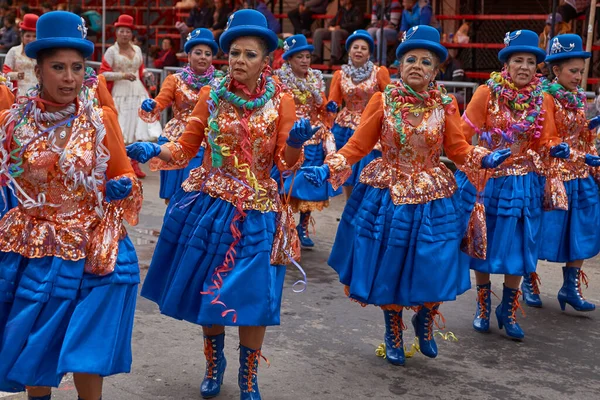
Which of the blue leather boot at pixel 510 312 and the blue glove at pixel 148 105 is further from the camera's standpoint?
the blue glove at pixel 148 105

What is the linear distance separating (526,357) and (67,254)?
11.5 feet

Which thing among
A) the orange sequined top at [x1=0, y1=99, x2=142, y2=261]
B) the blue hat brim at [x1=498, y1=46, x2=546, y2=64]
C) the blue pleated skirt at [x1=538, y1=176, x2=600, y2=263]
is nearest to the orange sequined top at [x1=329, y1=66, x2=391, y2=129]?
the blue pleated skirt at [x1=538, y1=176, x2=600, y2=263]

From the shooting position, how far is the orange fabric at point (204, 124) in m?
5.20

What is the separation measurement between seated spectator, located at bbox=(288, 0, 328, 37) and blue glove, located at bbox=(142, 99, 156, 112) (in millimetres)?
9828

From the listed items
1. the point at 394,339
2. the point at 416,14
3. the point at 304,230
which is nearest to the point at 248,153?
the point at 394,339

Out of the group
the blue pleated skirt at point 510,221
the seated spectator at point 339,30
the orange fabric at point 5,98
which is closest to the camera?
the blue pleated skirt at point 510,221

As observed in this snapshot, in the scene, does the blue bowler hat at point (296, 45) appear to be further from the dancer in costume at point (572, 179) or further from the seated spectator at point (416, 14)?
the seated spectator at point (416, 14)

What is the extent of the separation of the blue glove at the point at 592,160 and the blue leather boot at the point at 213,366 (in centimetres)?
357

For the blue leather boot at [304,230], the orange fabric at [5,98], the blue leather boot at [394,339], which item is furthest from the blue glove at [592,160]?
the orange fabric at [5,98]

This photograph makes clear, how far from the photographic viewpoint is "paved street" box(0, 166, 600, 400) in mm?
5539

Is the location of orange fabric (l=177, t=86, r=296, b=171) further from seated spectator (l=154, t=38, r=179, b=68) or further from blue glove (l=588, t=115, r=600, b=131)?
seated spectator (l=154, t=38, r=179, b=68)

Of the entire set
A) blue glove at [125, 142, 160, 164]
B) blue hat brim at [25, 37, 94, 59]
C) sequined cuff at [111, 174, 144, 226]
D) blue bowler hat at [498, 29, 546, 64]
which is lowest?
sequined cuff at [111, 174, 144, 226]

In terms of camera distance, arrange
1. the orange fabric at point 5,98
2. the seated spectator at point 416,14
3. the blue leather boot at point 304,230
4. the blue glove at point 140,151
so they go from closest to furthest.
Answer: the blue glove at point 140,151 → the orange fabric at point 5,98 → the blue leather boot at point 304,230 → the seated spectator at point 416,14

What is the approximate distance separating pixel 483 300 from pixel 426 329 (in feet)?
3.11
